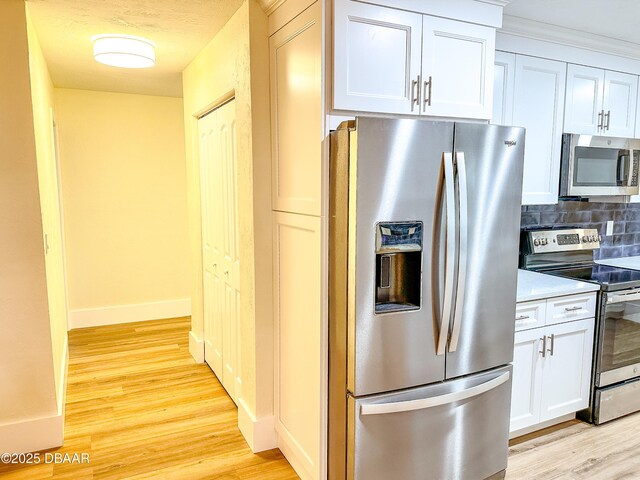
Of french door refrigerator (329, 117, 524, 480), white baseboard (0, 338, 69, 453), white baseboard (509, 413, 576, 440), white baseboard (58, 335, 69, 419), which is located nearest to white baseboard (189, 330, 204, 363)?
white baseboard (58, 335, 69, 419)

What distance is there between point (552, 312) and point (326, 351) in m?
1.39

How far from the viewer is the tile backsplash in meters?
3.33

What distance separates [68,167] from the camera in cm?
464

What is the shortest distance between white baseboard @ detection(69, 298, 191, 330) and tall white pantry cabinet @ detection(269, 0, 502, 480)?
3.19 meters

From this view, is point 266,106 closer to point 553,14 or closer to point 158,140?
point 553,14

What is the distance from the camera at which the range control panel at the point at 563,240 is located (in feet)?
10.5

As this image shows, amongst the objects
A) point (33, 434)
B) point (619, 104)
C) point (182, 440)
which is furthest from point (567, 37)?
point (33, 434)

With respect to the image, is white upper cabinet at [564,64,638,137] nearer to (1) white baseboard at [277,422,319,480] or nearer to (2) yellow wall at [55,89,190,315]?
(1) white baseboard at [277,422,319,480]

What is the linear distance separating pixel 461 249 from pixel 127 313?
417cm

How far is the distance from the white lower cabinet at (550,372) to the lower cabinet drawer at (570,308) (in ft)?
0.10

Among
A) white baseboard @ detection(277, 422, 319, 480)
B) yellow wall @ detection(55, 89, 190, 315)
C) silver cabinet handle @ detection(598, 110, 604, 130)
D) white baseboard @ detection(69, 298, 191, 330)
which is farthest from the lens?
white baseboard @ detection(69, 298, 191, 330)

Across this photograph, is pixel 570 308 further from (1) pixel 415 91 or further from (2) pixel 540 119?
(1) pixel 415 91

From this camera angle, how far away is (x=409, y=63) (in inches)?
77.7

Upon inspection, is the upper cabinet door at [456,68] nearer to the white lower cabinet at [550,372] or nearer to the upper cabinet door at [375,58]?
the upper cabinet door at [375,58]
